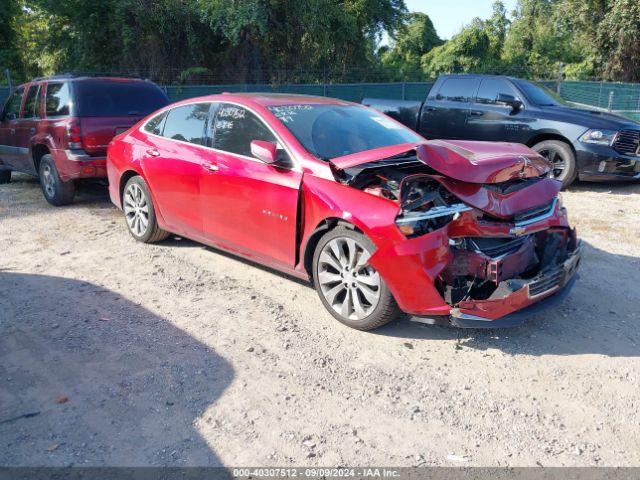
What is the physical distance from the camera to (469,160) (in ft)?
13.0

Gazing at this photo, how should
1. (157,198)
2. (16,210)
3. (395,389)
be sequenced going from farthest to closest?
1. (16,210)
2. (157,198)
3. (395,389)

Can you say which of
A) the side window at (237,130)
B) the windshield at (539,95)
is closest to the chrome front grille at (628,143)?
the windshield at (539,95)

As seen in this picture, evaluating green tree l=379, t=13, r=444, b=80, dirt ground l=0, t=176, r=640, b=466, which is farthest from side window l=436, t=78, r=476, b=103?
green tree l=379, t=13, r=444, b=80

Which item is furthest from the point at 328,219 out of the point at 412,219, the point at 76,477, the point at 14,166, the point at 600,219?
the point at 14,166

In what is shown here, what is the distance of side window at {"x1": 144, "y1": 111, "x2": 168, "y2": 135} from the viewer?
6.00 metres

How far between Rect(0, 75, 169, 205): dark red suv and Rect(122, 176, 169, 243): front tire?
1730mm

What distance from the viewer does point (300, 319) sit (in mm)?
4410

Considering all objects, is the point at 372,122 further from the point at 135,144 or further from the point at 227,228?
the point at 135,144

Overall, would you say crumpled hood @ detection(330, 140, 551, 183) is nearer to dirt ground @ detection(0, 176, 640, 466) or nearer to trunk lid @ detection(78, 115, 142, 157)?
dirt ground @ detection(0, 176, 640, 466)

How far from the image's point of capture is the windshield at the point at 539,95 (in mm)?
9449

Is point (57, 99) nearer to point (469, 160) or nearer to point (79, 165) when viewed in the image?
point (79, 165)

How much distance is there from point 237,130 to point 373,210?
5.92 feet

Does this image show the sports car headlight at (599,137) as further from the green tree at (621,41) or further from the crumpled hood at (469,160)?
the green tree at (621,41)

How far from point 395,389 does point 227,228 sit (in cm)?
232
